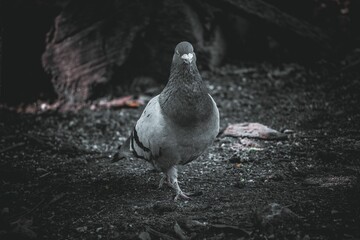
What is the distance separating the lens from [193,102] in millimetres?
3596

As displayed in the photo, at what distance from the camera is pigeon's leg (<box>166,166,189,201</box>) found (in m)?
3.80

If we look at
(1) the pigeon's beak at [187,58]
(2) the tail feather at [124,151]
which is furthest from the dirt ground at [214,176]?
(1) the pigeon's beak at [187,58]

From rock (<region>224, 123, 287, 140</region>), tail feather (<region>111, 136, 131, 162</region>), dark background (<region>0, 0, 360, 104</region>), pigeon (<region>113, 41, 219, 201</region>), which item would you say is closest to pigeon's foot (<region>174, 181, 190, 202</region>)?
pigeon (<region>113, 41, 219, 201</region>)

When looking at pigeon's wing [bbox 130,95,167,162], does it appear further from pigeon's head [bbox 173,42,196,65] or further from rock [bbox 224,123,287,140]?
rock [bbox 224,123,287,140]

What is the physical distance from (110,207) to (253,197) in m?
1.19

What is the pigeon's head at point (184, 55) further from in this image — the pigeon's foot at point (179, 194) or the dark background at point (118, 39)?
the dark background at point (118, 39)

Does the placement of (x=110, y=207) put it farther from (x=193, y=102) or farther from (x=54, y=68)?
(x=54, y=68)

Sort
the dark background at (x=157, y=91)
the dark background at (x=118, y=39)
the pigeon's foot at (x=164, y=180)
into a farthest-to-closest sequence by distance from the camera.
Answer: the dark background at (x=118, y=39)
the pigeon's foot at (x=164, y=180)
the dark background at (x=157, y=91)

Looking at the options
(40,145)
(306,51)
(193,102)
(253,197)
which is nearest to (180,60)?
(193,102)

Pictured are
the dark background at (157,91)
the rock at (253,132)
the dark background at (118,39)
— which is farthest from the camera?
the dark background at (118,39)

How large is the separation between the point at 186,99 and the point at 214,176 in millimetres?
1020

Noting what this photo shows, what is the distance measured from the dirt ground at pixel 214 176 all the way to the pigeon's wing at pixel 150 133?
0.40 meters

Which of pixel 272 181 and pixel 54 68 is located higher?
pixel 54 68

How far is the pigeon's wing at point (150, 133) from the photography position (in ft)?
11.9
